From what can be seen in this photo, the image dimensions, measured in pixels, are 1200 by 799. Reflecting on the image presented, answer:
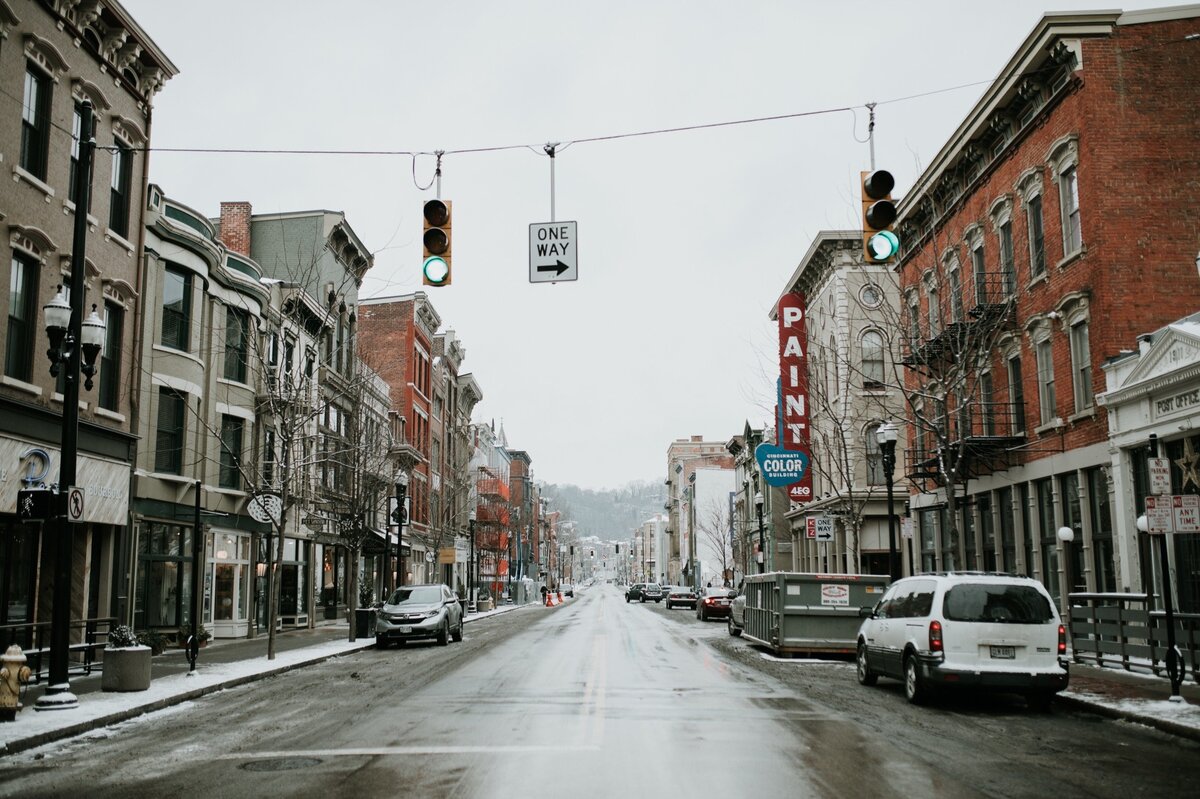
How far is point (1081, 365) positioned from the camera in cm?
2431

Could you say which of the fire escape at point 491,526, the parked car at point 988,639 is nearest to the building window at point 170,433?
the parked car at point 988,639

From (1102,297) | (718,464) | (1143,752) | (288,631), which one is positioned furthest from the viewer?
(718,464)

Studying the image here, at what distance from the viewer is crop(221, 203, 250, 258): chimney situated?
41.8 metres

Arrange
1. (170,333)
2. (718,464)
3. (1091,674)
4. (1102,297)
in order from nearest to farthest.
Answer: (1091,674)
(1102,297)
(170,333)
(718,464)

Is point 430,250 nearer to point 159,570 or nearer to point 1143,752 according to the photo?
point 1143,752

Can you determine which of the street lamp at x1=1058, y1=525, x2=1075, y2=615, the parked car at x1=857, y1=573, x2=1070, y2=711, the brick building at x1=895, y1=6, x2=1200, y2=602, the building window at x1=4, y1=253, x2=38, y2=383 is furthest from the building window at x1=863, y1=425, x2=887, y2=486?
the building window at x1=4, y1=253, x2=38, y2=383

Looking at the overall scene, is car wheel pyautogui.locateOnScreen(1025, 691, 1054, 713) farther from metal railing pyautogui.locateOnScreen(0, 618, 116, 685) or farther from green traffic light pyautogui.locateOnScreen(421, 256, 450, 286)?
metal railing pyautogui.locateOnScreen(0, 618, 116, 685)

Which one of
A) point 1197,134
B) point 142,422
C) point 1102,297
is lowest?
point 142,422

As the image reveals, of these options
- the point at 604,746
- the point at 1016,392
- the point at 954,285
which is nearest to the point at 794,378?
the point at 954,285

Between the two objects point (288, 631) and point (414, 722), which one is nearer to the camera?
point (414, 722)

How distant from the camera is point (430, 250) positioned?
13.1 meters

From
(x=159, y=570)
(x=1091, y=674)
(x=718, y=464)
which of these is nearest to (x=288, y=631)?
(x=159, y=570)

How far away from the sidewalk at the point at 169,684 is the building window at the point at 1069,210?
19308 mm

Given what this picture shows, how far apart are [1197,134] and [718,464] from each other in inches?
4340
